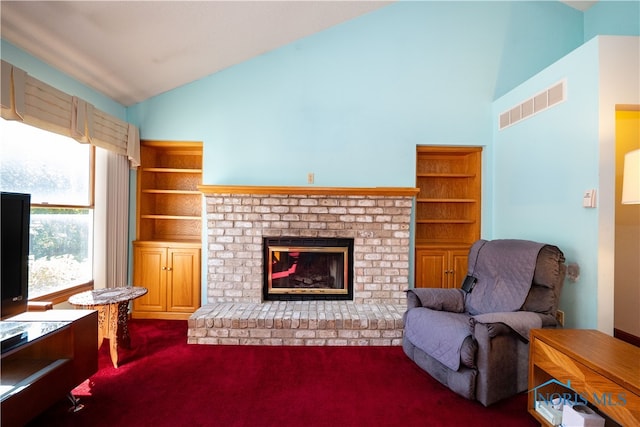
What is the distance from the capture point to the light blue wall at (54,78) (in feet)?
6.88

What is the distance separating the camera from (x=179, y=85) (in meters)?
3.31

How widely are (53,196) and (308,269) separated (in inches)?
97.5

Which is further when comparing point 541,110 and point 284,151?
point 284,151

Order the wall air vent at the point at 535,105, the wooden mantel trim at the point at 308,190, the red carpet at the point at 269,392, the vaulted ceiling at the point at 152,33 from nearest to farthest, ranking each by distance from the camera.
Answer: the red carpet at the point at 269,392
the vaulted ceiling at the point at 152,33
the wall air vent at the point at 535,105
the wooden mantel trim at the point at 308,190

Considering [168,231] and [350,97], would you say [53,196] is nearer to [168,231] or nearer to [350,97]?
[168,231]

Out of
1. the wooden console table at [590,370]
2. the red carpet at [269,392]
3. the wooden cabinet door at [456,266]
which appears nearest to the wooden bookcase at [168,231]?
the red carpet at [269,392]

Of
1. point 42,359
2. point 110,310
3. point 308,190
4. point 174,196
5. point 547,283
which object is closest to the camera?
point 42,359

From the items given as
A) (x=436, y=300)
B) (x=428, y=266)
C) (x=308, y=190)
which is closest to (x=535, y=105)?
(x=428, y=266)

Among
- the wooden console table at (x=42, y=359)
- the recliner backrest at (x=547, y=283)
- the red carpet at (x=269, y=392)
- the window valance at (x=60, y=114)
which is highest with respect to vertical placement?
the window valance at (x=60, y=114)

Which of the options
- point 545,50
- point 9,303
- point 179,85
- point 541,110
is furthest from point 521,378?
point 179,85

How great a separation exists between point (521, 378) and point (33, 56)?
425cm

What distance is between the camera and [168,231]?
374 centimetres

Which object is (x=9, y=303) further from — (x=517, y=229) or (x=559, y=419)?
(x=517, y=229)

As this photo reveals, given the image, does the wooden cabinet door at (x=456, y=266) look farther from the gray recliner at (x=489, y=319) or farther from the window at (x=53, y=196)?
the window at (x=53, y=196)
